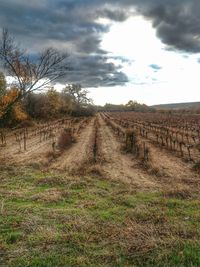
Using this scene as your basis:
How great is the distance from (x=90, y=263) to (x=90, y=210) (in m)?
3.54

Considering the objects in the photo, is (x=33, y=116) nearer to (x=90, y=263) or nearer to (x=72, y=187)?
(x=72, y=187)

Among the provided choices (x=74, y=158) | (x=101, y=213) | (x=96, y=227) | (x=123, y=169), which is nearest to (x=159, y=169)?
(x=123, y=169)

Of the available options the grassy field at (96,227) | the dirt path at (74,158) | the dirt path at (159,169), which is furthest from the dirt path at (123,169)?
the grassy field at (96,227)

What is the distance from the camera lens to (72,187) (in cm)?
1388

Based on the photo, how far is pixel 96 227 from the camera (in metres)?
9.22

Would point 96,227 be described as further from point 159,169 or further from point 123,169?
point 123,169

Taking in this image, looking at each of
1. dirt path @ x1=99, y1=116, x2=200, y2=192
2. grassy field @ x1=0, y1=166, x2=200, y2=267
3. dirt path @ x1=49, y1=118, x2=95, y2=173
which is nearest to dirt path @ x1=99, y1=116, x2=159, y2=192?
dirt path @ x1=99, y1=116, x2=200, y2=192

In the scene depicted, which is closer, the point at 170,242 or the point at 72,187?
the point at 170,242

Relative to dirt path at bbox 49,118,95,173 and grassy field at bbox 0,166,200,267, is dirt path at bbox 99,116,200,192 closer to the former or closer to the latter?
dirt path at bbox 49,118,95,173

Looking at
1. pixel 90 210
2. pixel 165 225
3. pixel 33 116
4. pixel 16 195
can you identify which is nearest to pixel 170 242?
pixel 165 225

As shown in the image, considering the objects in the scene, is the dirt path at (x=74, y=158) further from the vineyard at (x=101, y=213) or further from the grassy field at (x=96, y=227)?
the grassy field at (x=96, y=227)

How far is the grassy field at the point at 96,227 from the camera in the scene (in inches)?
Result: 299

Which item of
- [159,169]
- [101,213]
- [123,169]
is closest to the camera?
[101,213]

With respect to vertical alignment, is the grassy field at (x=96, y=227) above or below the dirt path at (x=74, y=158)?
above
